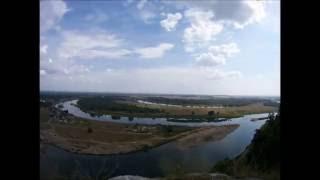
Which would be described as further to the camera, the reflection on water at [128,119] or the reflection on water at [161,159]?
the reflection on water at [128,119]

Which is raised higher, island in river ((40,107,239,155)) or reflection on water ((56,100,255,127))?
reflection on water ((56,100,255,127))

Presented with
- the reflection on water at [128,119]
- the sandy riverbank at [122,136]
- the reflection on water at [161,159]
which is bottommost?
the reflection on water at [161,159]

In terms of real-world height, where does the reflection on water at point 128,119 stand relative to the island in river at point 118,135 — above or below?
above

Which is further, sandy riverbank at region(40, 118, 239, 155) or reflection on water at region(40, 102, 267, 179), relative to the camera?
sandy riverbank at region(40, 118, 239, 155)

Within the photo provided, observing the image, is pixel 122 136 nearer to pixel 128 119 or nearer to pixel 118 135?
→ pixel 118 135

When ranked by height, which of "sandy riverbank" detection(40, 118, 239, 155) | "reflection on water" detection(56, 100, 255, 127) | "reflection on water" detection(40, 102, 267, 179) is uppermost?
"reflection on water" detection(56, 100, 255, 127)

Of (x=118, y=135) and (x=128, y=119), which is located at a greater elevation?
(x=128, y=119)

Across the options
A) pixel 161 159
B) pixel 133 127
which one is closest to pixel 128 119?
pixel 133 127
